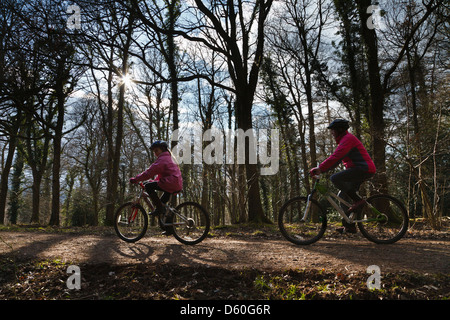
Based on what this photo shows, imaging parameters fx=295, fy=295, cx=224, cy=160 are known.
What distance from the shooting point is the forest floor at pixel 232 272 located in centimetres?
328

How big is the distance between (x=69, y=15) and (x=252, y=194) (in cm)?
794

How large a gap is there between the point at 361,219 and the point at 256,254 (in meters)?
2.06

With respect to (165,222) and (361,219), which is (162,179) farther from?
(361,219)

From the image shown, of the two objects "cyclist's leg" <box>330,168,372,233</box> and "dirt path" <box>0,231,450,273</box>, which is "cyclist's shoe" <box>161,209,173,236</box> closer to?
"dirt path" <box>0,231,450,273</box>

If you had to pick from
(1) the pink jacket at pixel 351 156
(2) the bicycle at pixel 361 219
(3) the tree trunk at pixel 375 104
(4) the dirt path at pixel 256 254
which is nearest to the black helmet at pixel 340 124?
(1) the pink jacket at pixel 351 156

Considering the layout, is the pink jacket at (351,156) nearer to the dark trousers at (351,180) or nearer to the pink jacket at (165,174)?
the dark trousers at (351,180)

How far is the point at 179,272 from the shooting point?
3.95 metres

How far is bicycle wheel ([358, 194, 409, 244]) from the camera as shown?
5207mm

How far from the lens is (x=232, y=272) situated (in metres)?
3.86

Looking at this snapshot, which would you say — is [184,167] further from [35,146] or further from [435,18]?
[435,18]

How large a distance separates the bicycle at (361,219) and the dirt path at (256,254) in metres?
0.19

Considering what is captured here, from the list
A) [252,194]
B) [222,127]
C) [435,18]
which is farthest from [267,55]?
[252,194]

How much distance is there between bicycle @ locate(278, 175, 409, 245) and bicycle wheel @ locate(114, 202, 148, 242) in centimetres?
304

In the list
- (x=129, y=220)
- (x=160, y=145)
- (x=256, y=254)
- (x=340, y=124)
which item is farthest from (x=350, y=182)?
(x=129, y=220)
